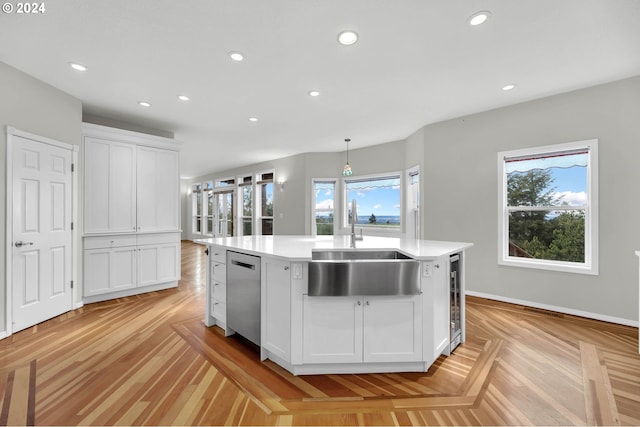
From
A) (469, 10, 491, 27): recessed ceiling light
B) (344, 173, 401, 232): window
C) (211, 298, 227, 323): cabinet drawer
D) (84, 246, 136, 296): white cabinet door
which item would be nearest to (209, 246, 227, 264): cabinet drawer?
(211, 298, 227, 323): cabinet drawer

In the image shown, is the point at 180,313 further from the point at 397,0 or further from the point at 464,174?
the point at 464,174

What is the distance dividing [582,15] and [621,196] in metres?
2.06

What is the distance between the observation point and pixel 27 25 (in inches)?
80.3

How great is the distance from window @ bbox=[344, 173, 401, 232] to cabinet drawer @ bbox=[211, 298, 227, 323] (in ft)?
12.6

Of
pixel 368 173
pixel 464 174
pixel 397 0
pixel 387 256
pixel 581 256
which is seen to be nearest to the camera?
pixel 397 0

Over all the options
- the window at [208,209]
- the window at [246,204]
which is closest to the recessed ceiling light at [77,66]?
the window at [246,204]

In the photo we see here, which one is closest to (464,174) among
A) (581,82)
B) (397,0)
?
(581,82)

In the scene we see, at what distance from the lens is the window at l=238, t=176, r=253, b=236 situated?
8.16 meters

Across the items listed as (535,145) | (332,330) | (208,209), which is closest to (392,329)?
(332,330)

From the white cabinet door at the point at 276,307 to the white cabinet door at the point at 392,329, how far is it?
58 cm

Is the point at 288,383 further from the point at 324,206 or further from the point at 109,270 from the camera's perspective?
the point at 324,206

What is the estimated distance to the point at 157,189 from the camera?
420cm

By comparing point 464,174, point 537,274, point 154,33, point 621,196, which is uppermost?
point 154,33

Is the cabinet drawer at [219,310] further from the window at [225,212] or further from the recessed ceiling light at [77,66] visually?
the window at [225,212]
